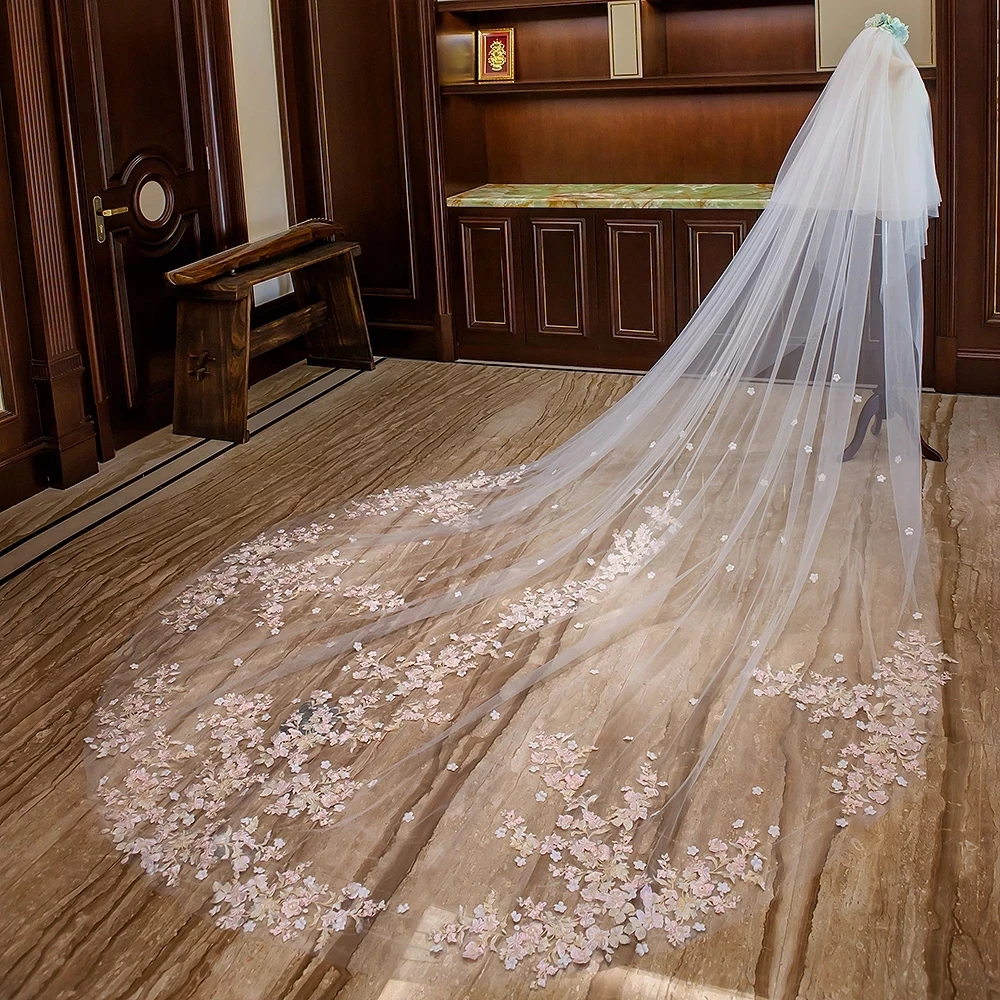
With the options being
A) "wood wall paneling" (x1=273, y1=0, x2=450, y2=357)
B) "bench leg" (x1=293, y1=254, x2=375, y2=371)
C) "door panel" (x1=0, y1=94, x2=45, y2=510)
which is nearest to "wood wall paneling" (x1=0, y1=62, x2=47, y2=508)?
"door panel" (x1=0, y1=94, x2=45, y2=510)

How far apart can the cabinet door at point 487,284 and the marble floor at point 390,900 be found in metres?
1.87

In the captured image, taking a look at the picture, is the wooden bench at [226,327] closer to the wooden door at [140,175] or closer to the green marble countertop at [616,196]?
the wooden door at [140,175]

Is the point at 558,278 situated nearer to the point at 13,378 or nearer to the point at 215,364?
the point at 215,364

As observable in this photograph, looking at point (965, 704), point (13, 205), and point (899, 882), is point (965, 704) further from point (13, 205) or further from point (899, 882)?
point (13, 205)

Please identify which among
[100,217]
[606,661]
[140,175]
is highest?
[140,175]

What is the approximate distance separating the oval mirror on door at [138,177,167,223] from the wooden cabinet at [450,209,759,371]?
4.62 ft

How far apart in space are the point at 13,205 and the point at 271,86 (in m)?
1.87

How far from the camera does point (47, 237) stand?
477cm

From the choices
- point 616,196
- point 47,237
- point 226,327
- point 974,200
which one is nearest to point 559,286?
point 616,196

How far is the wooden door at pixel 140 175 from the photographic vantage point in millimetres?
5031

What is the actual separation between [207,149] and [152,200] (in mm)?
465

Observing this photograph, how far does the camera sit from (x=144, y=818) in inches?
110

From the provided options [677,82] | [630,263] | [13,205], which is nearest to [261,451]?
[13,205]

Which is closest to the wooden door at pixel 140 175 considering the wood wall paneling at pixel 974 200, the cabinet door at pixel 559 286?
the cabinet door at pixel 559 286
